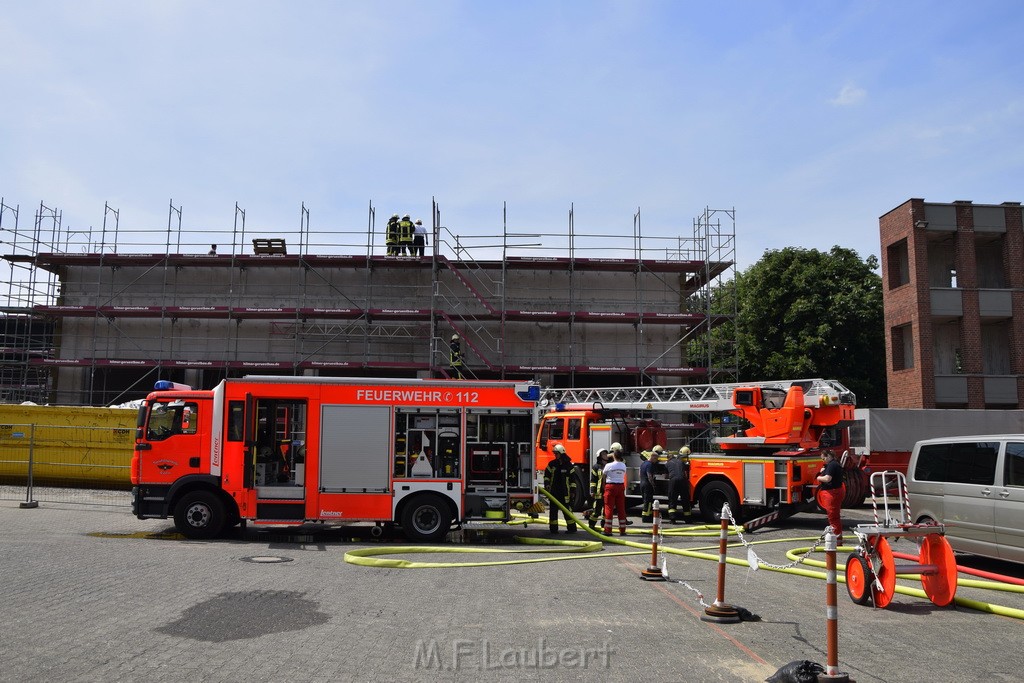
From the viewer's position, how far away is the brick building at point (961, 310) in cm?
2900

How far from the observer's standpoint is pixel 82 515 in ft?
49.8

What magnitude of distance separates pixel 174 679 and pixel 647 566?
21.6 feet

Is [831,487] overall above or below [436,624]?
above

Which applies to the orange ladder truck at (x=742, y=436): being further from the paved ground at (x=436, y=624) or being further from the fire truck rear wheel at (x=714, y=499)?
the paved ground at (x=436, y=624)

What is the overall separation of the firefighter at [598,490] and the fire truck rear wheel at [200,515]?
21.2 feet

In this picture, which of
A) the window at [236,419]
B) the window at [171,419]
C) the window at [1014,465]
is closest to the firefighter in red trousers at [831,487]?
the window at [1014,465]

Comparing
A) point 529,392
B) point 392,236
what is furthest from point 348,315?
point 529,392

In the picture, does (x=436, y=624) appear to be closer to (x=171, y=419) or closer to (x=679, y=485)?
(x=171, y=419)

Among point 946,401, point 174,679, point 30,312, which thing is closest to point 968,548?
point 174,679

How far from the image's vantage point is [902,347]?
31031 mm

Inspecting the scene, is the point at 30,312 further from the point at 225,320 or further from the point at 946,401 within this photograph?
the point at 946,401

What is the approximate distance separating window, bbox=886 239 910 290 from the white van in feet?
72.6

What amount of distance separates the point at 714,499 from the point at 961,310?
19.0m

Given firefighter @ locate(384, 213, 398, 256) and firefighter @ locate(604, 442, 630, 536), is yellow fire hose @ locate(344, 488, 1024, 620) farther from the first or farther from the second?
firefighter @ locate(384, 213, 398, 256)
